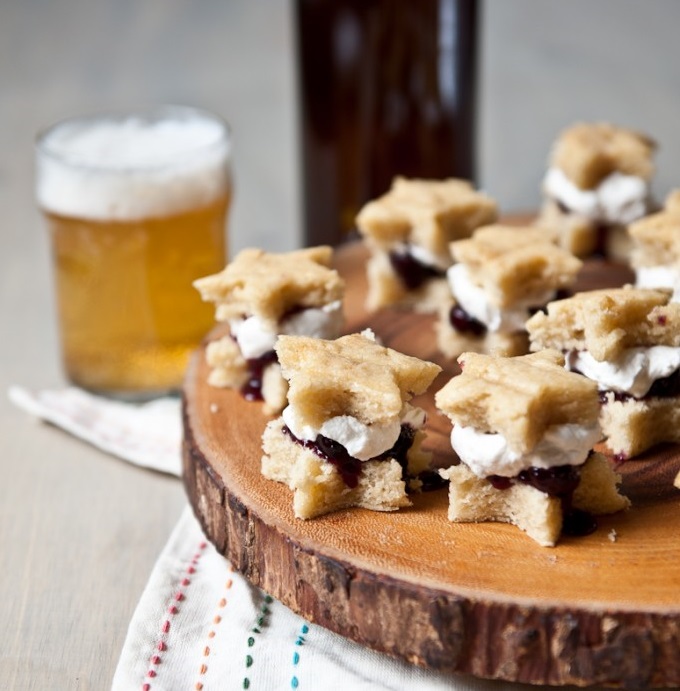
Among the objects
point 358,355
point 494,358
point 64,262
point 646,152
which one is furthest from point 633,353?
point 64,262

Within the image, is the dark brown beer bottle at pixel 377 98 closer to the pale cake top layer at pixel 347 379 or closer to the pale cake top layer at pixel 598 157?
the pale cake top layer at pixel 598 157

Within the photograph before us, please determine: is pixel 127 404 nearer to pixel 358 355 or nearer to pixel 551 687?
pixel 358 355

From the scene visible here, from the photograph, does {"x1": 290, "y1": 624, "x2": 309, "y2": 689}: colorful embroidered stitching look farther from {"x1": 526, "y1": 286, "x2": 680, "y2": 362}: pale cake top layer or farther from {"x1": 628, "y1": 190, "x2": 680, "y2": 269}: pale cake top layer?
{"x1": 628, "y1": 190, "x2": 680, "y2": 269}: pale cake top layer

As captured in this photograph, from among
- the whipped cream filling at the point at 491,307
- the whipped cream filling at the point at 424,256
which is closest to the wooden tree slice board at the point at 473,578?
the whipped cream filling at the point at 491,307

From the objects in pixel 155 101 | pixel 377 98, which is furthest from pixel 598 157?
pixel 155 101

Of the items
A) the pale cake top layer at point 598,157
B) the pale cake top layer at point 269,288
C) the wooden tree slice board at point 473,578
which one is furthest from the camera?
the pale cake top layer at point 598,157

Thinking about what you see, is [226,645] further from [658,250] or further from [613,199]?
[613,199]
